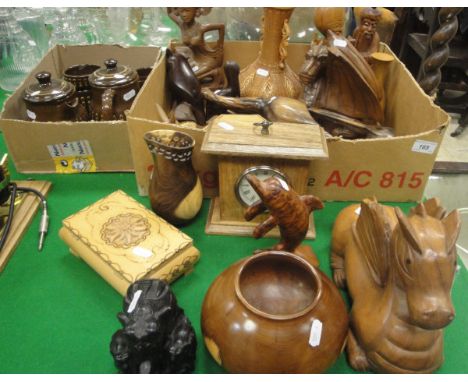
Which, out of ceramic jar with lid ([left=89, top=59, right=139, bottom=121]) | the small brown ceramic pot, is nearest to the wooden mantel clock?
ceramic jar with lid ([left=89, top=59, right=139, bottom=121])

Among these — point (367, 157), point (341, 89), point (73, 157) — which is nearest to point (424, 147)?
point (367, 157)

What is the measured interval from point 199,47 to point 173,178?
741mm

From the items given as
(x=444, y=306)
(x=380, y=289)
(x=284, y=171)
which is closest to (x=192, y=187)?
(x=284, y=171)

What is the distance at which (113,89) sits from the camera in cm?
127

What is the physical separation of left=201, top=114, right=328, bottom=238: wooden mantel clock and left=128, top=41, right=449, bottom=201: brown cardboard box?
0.14m

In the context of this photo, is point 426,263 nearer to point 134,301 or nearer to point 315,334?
point 315,334

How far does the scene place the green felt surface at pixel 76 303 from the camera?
0.82m

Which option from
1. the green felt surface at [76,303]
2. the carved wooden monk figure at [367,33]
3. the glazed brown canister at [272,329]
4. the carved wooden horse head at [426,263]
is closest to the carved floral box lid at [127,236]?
the green felt surface at [76,303]

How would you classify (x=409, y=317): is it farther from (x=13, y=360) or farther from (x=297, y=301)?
(x=13, y=360)

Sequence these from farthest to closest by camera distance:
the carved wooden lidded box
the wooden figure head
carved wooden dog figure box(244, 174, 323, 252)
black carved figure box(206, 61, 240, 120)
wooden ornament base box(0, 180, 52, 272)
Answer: black carved figure box(206, 61, 240, 120), wooden ornament base box(0, 180, 52, 272), the carved wooden lidded box, carved wooden dog figure box(244, 174, 323, 252), the wooden figure head

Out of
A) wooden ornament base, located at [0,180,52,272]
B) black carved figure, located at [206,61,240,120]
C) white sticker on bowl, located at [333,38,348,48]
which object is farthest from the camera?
black carved figure, located at [206,61,240,120]

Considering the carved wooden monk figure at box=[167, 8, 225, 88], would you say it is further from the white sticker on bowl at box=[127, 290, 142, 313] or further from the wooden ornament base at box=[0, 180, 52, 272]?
the white sticker on bowl at box=[127, 290, 142, 313]

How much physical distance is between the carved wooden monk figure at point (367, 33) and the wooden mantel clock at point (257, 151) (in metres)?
0.56

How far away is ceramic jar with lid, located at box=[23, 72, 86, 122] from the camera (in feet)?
3.95
